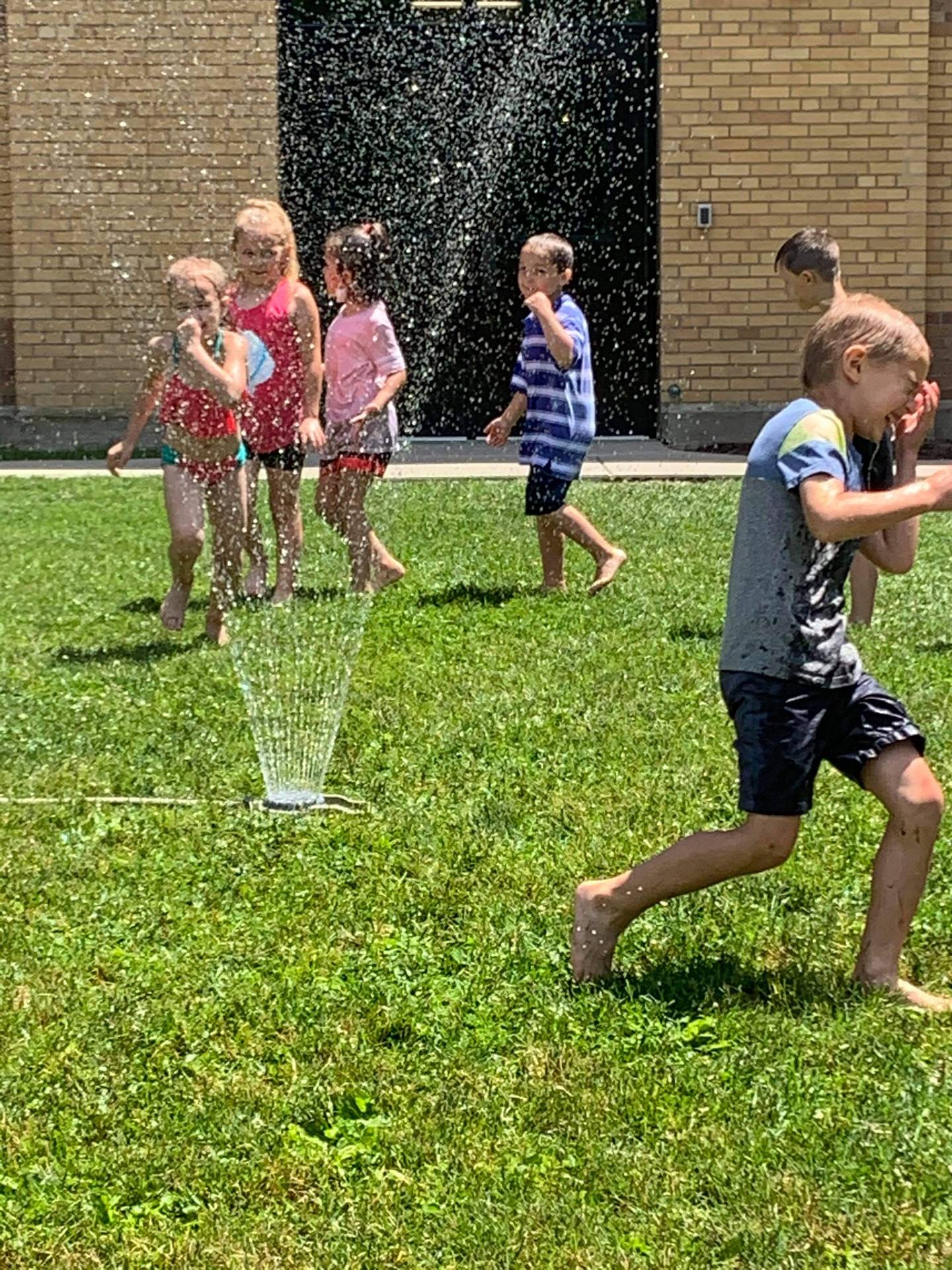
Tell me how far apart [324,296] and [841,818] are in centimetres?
1236

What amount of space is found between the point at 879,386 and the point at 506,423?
A: 5008mm

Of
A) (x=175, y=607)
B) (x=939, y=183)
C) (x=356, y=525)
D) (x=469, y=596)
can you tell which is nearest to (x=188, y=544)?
(x=175, y=607)

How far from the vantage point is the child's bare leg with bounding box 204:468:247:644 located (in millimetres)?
7586

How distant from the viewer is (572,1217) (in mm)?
2852

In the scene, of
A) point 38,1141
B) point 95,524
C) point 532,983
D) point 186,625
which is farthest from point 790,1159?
point 95,524

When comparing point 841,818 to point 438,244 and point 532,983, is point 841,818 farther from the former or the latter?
point 438,244

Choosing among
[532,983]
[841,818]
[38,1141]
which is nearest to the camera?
[38,1141]

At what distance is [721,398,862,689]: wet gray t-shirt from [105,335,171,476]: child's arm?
3.98m

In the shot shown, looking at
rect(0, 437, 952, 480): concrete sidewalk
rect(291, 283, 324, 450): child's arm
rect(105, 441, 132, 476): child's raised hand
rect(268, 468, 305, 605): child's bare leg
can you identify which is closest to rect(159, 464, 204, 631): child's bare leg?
rect(105, 441, 132, 476): child's raised hand

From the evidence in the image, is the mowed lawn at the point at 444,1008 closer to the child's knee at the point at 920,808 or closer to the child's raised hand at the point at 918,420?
the child's knee at the point at 920,808

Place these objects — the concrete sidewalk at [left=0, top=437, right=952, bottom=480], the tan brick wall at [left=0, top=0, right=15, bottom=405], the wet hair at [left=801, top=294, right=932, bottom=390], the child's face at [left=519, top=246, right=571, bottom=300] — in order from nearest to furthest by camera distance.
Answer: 1. the wet hair at [left=801, top=294, right=932, bottom=390]
2. the child's face at [left=519, top=246, right=571, bottom=300]
3. the concrete sidewalk at [left=0, top=437, right=952, bottom=480]
4. the tan brick wall at [left=0, top=0, right=15, bottom=405]

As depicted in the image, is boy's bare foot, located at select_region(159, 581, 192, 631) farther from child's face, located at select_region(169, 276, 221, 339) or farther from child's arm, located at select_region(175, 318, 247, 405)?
child's face, located at select_region(169, 276, 221, 339)

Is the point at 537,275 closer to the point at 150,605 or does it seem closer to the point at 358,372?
the point at 358,372

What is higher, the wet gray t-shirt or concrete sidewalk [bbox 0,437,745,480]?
the wet gray t-shirt
